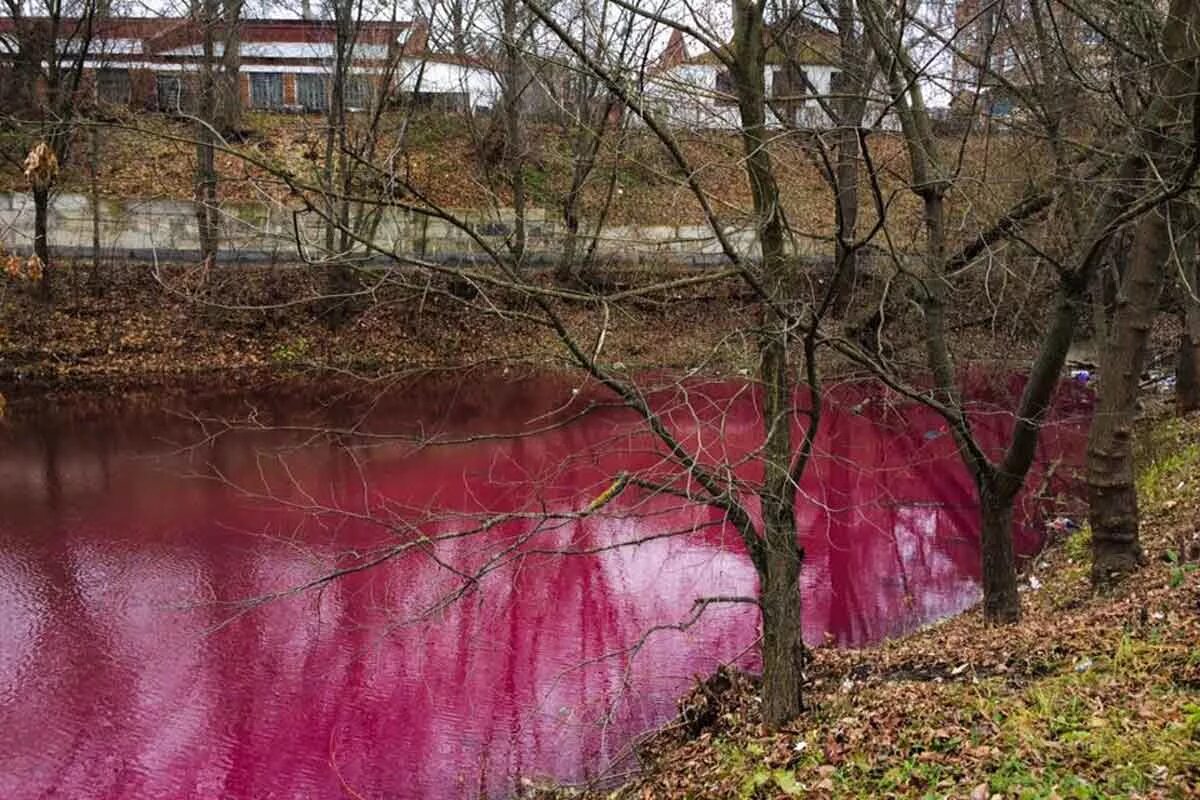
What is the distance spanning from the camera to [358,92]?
24750 mm

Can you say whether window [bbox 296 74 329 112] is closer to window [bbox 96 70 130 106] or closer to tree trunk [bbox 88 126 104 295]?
window [bbox 96 70 130 106]

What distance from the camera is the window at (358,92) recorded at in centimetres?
2291

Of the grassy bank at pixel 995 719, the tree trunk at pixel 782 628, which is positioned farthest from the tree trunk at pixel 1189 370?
the tree trunk at pixel 782 628

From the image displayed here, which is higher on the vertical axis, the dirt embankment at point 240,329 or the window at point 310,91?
the window at point 310,91

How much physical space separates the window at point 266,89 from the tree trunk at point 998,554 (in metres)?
26.8

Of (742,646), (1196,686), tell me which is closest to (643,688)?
(742,646)

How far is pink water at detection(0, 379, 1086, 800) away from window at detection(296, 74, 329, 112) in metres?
17.0

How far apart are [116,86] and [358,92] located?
255 inches

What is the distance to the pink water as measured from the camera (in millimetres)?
6633

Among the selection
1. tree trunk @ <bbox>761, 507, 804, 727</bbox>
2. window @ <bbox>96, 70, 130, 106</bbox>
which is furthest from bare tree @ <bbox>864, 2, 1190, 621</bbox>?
window @ <bbox>96, 70, 130, 106</bbox>

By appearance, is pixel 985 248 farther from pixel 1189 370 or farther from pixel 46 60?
pixel 46 60

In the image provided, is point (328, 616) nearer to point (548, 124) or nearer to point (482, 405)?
point (482, 405)

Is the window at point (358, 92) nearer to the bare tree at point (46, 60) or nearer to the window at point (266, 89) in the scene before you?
the window at point (266, 89)

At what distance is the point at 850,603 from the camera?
9.23 m
